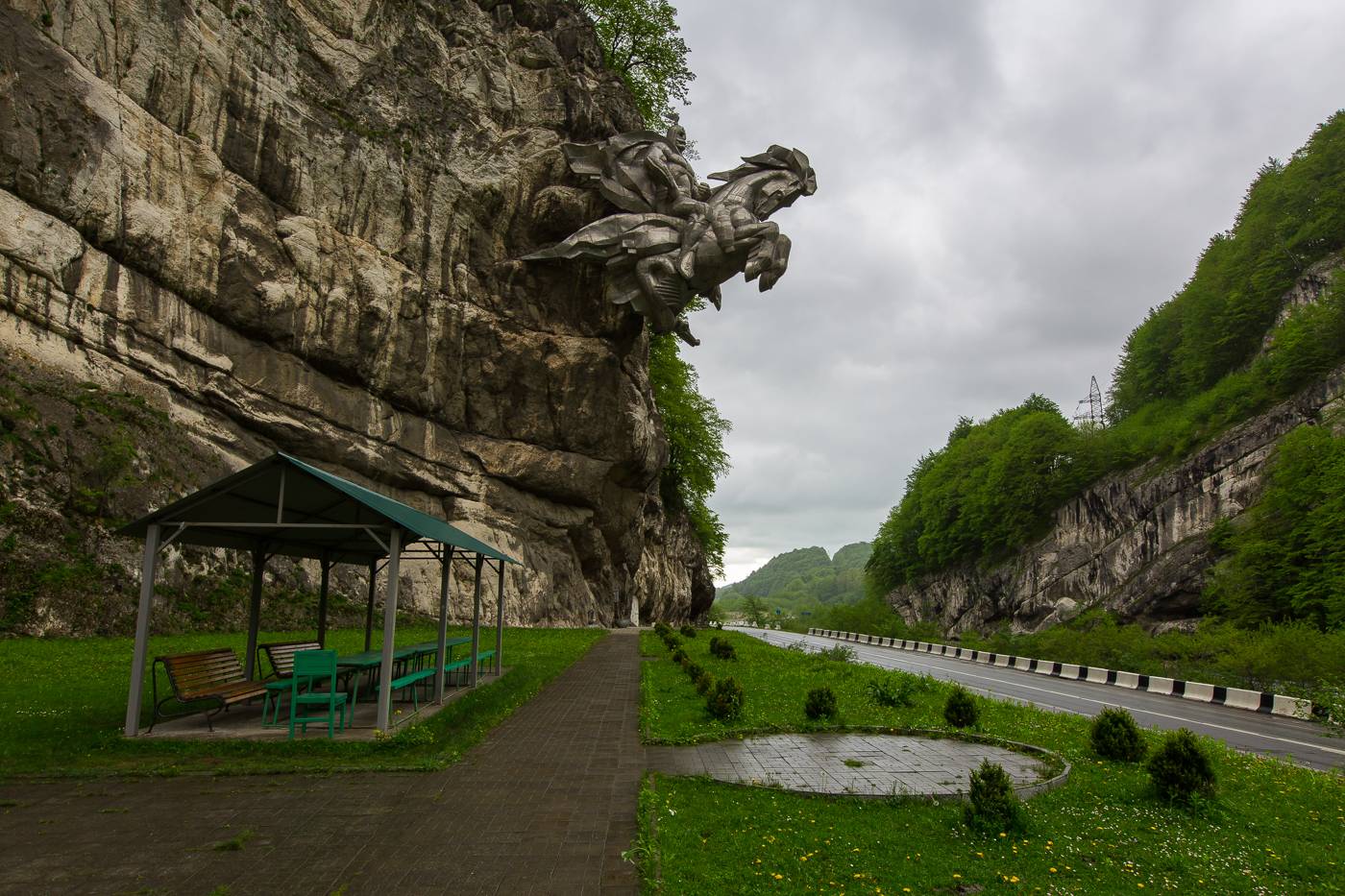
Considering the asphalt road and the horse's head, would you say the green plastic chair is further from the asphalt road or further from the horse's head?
the horse's head

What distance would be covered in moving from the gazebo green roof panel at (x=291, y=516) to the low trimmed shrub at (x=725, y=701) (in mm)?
4835

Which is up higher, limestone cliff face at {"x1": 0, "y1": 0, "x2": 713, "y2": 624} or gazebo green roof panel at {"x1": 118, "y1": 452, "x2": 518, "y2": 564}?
limestone cliff face at {"x1": 0, "y1": 0, "x2": 713, "y2": 624}

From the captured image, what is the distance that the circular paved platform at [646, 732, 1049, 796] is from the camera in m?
7.88

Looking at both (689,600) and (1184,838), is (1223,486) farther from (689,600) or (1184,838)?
(1184,838)

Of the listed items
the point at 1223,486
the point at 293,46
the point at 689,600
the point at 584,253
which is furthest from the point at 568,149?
the point at 1223,486

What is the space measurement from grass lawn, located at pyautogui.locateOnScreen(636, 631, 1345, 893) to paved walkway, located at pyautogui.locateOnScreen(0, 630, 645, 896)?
24.3 inches

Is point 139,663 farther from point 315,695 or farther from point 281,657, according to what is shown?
point 281,657

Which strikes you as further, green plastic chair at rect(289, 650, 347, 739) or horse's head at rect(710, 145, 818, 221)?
horse's head at rect(710, 145, 818, 221)

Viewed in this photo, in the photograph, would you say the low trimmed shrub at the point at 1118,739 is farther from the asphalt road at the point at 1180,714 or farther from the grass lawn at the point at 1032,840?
the asphalt road at the point at 1180,714

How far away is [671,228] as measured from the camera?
3331 centimetres

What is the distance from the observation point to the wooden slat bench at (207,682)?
9.09 meters

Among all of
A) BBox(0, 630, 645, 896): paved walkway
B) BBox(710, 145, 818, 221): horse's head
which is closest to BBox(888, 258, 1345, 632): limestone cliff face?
BBox(710, 145, 818, 221): horse's head

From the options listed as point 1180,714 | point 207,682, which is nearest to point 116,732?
point 207,682

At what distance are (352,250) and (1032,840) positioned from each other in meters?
27.1
